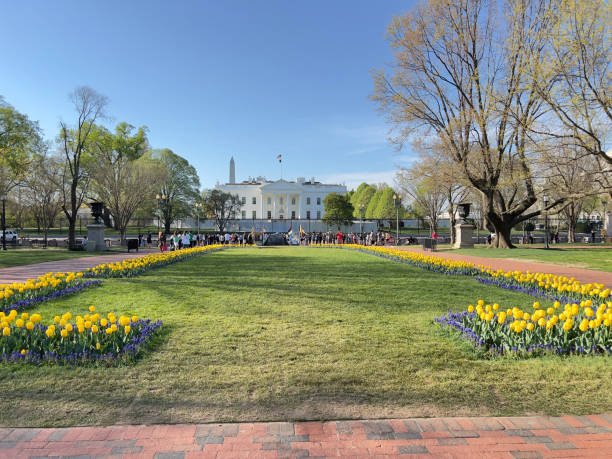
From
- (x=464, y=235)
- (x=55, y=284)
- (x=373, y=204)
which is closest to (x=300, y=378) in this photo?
(x=55, y=284)

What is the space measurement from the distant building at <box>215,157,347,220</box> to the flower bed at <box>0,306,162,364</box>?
82.8 metres

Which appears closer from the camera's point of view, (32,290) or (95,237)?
(32,290)

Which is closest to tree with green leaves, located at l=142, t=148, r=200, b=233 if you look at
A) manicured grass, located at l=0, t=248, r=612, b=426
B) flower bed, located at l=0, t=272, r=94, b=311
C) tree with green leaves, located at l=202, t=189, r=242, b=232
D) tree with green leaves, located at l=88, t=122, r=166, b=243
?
tree with green leaves, located at l=202, t=189, r=242, b=232

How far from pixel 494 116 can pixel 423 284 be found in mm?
13879

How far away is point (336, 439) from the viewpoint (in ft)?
8.74

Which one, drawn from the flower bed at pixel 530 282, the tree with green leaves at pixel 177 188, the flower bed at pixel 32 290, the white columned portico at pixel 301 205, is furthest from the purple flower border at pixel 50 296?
the white columned portico at pixel 301 205

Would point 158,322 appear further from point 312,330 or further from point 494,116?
point 494,116

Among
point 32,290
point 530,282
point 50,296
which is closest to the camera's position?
point 50,296

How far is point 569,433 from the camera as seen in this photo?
2750mm

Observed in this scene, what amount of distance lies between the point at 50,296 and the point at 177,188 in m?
49.2

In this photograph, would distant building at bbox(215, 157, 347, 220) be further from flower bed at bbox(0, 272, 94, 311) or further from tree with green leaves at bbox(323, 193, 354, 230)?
flower bed at bbox(0, 272, 94, 311)

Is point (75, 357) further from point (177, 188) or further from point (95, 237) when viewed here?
point (177, 188)

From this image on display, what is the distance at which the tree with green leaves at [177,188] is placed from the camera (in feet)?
176

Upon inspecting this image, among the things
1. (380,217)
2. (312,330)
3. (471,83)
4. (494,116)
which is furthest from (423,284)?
(380,217)
